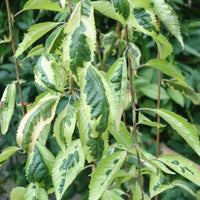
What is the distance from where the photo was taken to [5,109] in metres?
0.53

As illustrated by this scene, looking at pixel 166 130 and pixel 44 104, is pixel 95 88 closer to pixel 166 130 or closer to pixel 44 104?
pixel 44 104

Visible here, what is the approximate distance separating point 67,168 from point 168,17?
0.29 metres

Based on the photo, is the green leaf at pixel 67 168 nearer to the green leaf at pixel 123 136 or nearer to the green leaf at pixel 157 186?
the green leaf at pixel 123 136

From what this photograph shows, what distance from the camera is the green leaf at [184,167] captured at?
48cm

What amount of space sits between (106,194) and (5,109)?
0.84 feet

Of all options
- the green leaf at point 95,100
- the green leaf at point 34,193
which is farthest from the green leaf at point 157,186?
the green leaf at point 95,100

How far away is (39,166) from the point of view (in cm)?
53

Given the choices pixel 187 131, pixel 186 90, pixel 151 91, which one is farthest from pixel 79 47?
pixel 151 91

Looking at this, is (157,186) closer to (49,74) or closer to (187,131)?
(187,131)

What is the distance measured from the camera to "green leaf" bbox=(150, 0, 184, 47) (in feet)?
1.22

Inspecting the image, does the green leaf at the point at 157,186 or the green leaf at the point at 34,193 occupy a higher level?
the green leaf at the point at 34,193

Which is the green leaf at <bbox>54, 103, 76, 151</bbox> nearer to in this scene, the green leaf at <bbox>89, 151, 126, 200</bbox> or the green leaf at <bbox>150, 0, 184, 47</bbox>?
the green leaf at <bbox>89, 151, 126, 200</bbox>

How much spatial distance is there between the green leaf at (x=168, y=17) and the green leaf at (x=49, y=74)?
0.15 metres

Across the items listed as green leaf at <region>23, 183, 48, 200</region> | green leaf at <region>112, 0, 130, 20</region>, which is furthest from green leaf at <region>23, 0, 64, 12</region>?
green leaf at <region>23, 183, 48, 200</region>
